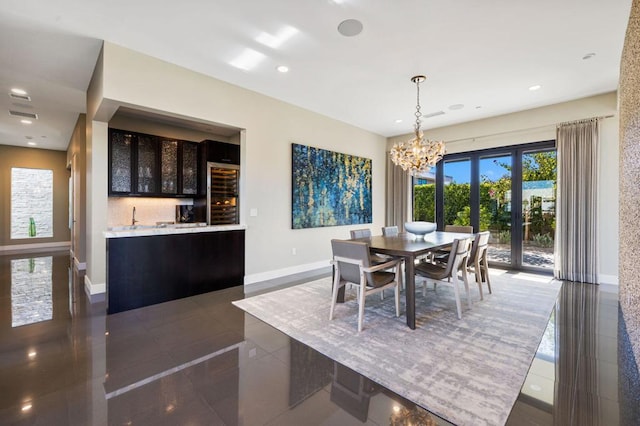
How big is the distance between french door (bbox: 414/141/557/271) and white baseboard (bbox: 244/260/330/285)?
10.2 feet

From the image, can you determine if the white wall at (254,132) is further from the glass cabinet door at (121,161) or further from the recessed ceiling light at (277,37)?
the recessed ceiling light at (277,37)

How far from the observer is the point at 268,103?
4883 mm

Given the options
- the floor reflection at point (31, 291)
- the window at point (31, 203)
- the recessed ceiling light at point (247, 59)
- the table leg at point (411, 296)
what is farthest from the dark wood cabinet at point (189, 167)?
the window at point (31, 203)

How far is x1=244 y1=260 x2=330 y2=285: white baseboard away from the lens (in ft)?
15.5

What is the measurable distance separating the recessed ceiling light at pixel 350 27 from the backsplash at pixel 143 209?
4.46 m

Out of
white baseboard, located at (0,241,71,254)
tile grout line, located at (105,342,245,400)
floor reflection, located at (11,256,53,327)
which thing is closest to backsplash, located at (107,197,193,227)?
floor reflection, located at (11,256,53,327)

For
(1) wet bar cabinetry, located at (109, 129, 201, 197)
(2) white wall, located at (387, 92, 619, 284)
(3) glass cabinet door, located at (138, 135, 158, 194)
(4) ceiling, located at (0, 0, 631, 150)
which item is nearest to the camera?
(4) ceiling, located at (0, 0, 631, 150)

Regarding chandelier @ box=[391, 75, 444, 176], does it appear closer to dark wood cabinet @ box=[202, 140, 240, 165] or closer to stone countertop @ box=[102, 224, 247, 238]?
stone countertop @ box=[102, 224, 247, 238]

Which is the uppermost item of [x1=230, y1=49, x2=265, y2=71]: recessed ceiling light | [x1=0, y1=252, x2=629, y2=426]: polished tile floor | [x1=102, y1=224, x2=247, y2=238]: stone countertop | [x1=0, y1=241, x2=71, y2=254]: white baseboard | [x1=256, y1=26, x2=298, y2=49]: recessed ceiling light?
[x1=230, y1=49, x2=265, y2=71]: recessed ceiling light

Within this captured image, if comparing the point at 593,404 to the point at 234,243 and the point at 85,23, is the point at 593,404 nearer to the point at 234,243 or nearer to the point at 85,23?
the point at 234,243

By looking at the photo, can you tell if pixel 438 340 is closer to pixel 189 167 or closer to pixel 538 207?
pixel 538 207

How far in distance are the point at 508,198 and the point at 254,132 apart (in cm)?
519

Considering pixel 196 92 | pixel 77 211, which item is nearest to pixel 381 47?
pixel 196 92

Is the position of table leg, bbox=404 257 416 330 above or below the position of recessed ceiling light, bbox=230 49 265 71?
below
